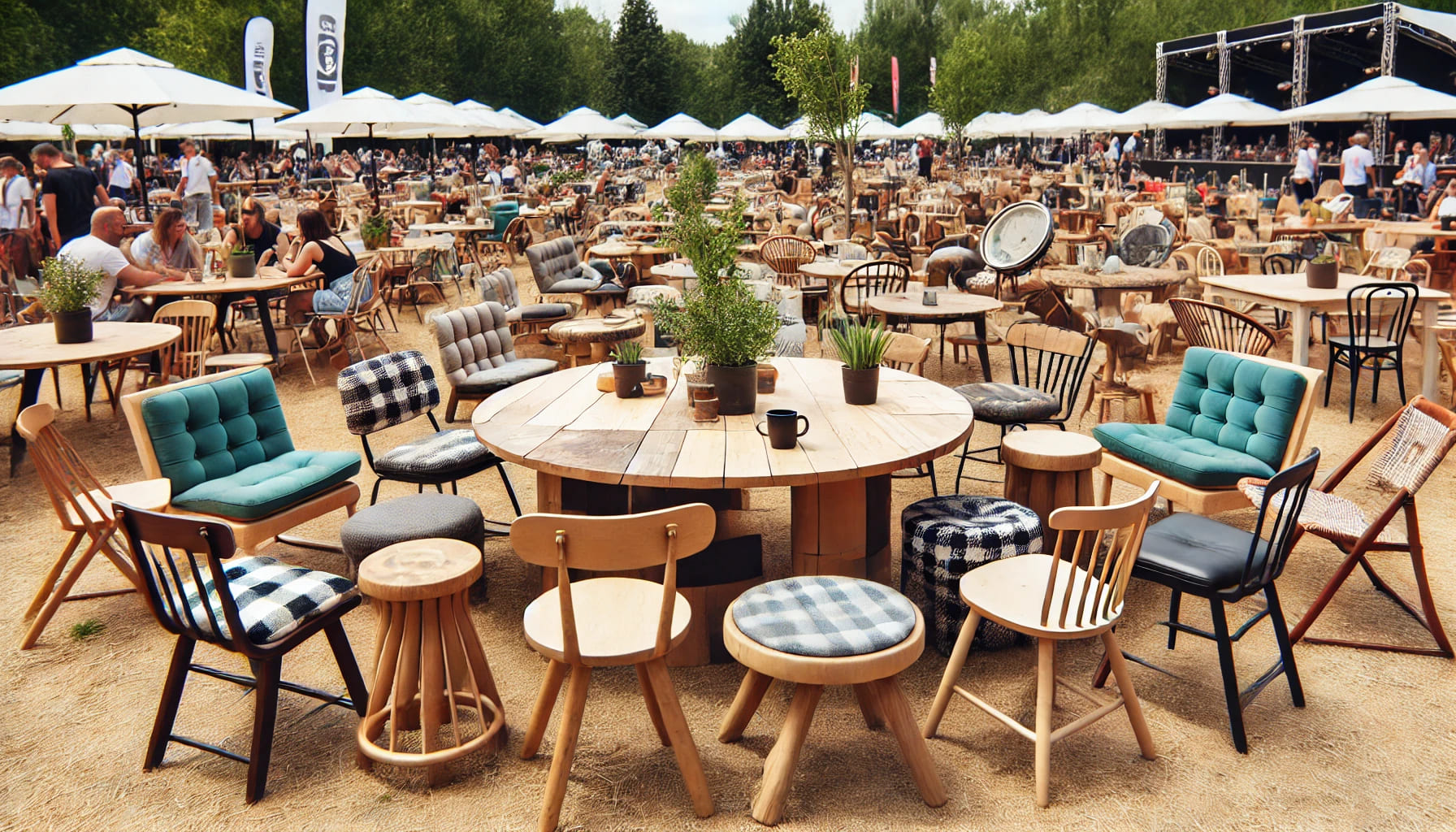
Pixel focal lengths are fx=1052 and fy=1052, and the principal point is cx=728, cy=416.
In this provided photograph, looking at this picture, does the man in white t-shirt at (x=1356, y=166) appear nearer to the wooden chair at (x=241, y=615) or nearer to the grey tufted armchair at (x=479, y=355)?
the grey tufted armchair at (x=479, y=355)

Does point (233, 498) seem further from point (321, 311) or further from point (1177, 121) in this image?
point (1177, 121)

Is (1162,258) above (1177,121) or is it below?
below

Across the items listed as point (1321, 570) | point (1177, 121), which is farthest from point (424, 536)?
point (1177, 121)

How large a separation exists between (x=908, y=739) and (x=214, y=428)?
2.93 m

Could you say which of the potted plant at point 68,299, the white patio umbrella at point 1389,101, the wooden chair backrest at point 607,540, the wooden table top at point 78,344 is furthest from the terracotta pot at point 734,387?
the white patio umbrella at point 1389,101

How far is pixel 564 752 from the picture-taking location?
2.69 meters

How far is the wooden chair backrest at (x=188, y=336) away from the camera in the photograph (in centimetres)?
651

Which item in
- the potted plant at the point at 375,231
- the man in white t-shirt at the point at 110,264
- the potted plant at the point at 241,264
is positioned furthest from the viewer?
the potted plant at the point at 375,231

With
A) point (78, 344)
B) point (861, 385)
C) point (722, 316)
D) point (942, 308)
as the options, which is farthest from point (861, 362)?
point (78, 344)

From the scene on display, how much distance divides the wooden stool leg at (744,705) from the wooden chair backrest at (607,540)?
63 centimetres

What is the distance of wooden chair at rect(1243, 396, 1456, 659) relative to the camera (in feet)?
11.1

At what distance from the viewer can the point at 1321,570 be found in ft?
14.2

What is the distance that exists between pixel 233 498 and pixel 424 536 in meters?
0.81

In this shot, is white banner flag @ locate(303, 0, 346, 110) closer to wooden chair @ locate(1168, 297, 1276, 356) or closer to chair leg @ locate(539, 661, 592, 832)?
wooden chair @ locate(1168, 297, 1276, 356)
